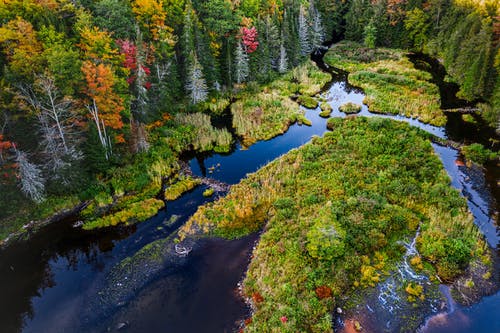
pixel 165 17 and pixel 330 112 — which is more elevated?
pixel 165 17

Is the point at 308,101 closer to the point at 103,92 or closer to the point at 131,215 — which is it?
the point at 103,92

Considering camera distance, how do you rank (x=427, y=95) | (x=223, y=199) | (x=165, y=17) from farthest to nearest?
(x=427, y=95) < (x=165, y=17) < (x=223, y=199)

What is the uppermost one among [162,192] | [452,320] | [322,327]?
[162,192]

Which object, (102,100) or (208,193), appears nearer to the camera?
(102,100)

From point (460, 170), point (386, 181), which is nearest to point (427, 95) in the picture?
point (460, 170)

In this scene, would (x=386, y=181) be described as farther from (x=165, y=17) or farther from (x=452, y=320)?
(x=165, y=17)

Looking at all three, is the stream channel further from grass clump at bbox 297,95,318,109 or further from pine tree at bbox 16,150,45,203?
grass clump at bbox 297,95,318,109

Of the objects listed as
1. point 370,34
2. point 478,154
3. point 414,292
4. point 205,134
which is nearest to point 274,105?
point 205,134

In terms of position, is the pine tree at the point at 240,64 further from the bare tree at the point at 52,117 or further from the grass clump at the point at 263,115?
the bare tree at the point at 52,117

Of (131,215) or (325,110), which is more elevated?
(325,110)
